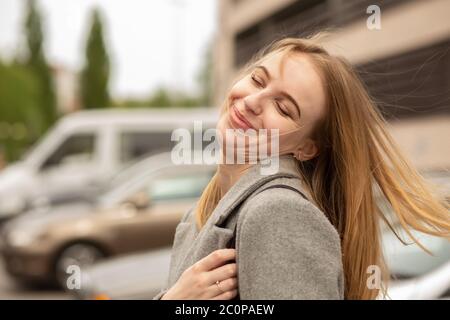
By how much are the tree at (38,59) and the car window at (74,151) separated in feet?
96.6

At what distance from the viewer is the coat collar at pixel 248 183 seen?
106 cm

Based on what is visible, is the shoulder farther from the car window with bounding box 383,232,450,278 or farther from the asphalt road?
the asphalt road

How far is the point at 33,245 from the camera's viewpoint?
6172mm

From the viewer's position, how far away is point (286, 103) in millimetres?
1118

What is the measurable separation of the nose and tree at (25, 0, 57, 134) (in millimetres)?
37103

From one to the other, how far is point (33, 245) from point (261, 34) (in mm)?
14496

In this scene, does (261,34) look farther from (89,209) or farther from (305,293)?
(305,293)

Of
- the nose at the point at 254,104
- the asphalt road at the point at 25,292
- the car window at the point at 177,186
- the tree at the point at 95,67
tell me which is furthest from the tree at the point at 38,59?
the nose at the point at 254,104

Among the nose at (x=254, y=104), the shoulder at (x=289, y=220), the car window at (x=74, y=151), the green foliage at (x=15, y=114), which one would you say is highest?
the green foliage at (x=15, y=114)

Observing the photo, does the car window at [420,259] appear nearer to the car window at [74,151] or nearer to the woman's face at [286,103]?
the woman's face at [286,103]

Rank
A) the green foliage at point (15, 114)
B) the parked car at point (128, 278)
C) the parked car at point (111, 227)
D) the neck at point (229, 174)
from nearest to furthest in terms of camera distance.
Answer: the neck at point (229, 174), the parked car at point (128, 278), the parked car at point (111, 227), the green foliage at point (15, 114)

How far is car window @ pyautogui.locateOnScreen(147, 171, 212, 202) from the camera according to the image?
247 inches

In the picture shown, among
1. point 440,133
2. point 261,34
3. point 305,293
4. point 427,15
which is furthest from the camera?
point 261,34
